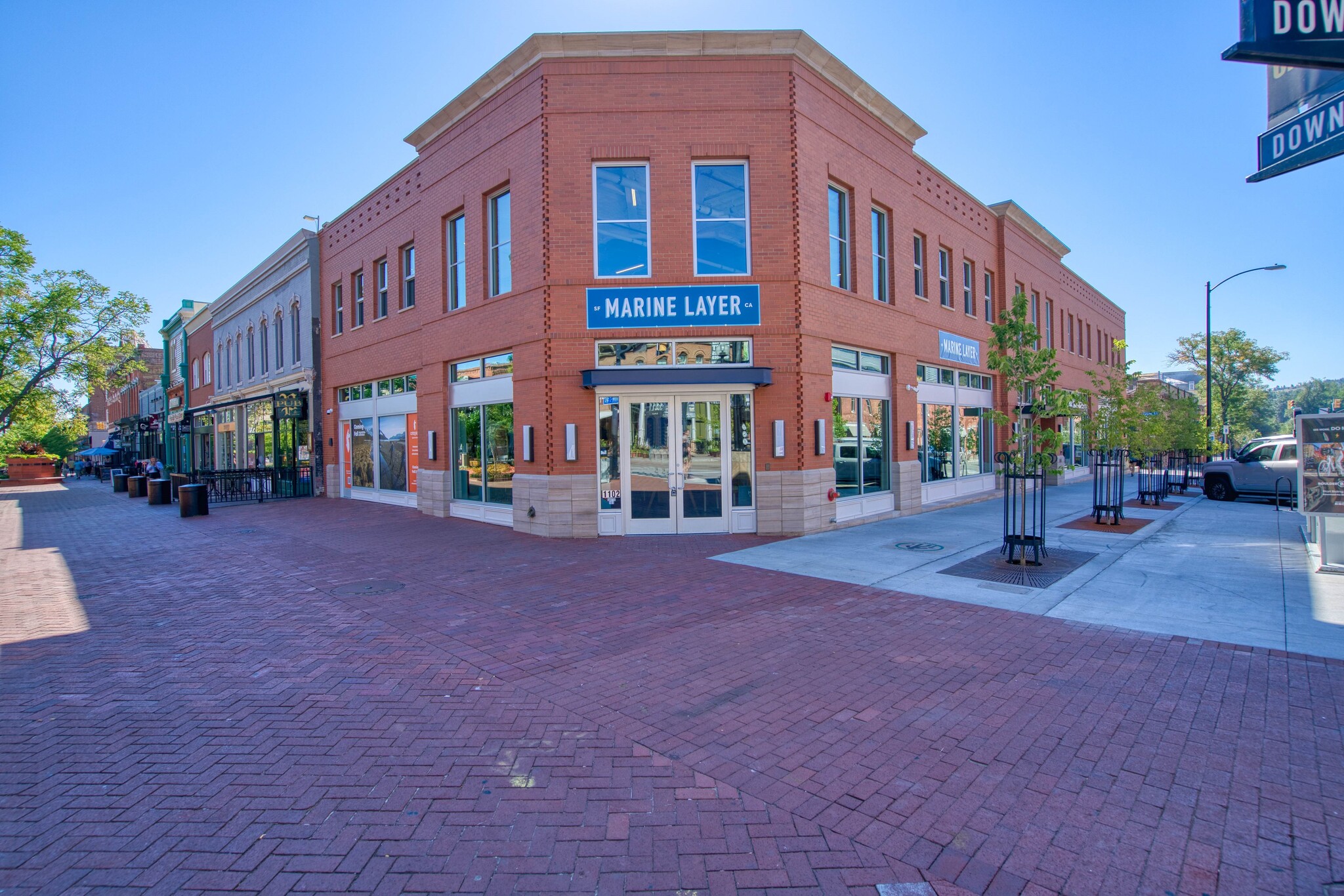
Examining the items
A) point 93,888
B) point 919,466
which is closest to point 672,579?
point 93,888

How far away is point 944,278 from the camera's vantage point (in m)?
18.2

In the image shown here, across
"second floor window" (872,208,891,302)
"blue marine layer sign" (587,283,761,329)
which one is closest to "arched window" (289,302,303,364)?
"blue marine layer sign" (587,283,761,329)

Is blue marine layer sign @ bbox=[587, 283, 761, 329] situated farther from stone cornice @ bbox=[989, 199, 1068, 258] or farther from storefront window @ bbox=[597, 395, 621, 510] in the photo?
stone cornice @ bbox=[989, 199, 1068, 258]

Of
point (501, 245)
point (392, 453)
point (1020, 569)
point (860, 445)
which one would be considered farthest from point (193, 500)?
point (1020, 569)

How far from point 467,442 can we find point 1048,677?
511 inches

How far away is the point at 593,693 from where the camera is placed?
4809 mm

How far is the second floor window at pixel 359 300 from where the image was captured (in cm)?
1969

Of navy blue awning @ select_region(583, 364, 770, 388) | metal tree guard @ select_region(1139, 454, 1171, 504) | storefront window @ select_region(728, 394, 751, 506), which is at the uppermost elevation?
navy blue awning @ select_region(583, 364, 770, 388)

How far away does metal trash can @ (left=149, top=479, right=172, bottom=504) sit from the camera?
824 inches

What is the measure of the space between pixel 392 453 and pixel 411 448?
1248mm

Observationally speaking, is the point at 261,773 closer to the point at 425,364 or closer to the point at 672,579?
the point at 672,579

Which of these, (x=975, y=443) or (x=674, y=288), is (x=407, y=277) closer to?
(x=674, y=288)

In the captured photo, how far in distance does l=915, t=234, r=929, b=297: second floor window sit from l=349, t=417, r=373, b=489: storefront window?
1606 centimetres

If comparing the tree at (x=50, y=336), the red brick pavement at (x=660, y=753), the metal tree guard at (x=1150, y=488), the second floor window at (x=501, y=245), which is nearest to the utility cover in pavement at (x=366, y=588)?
the red brick pavement at (x=660, y=753)
